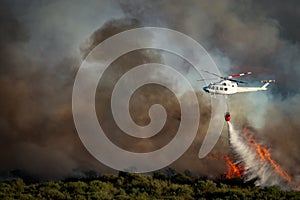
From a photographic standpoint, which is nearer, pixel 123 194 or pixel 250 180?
pixel 123 194

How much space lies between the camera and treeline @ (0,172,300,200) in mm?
65625

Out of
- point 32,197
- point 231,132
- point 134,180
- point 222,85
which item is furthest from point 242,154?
point 32,197

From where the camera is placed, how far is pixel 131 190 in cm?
7025

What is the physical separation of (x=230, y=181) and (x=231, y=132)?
71.7ft

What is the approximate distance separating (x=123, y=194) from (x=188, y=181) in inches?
647

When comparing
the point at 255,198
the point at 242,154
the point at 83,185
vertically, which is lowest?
the point at 255,198

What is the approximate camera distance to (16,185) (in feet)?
247

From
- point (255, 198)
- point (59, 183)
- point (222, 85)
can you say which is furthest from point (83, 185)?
point (222, 85)

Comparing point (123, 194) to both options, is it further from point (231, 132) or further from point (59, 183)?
point (231, 132)

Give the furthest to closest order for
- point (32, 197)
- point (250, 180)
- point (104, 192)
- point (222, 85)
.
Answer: point (222, 85) < point (250, 180) < point (104, 192) < point (32, 197)

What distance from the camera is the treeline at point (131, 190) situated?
65.6 metres

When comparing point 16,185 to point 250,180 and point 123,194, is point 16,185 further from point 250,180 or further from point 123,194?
point 250,180

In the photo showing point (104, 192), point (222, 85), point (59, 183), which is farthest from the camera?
point (222, 85)

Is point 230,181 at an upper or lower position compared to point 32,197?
upper
